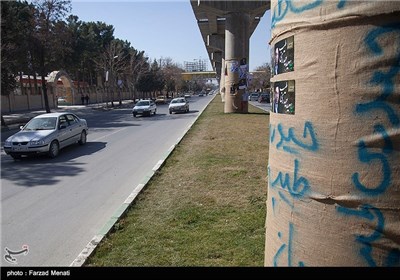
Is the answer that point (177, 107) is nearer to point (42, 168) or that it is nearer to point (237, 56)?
point (237, 56)

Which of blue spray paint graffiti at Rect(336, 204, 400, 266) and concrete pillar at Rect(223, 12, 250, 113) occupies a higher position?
concrete pillar at Rect(223, 12, 250, 113)

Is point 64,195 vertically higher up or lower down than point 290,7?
lower down

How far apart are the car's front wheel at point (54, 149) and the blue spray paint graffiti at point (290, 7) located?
10592mm

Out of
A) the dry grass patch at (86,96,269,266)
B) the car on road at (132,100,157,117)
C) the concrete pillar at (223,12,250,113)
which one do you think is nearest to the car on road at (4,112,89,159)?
the dry grass patch at (86,96,269,266)

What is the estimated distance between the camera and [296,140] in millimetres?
1917

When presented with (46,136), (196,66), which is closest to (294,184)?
(46,136)

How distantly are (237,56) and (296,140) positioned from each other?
23.5 meters

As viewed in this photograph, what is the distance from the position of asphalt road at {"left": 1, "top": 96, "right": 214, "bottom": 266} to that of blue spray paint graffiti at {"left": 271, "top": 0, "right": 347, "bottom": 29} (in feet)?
12.0

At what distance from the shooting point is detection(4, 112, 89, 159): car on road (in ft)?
35.8

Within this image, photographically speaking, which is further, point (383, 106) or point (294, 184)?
point (294, 184)

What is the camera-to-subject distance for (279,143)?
2.07 m
